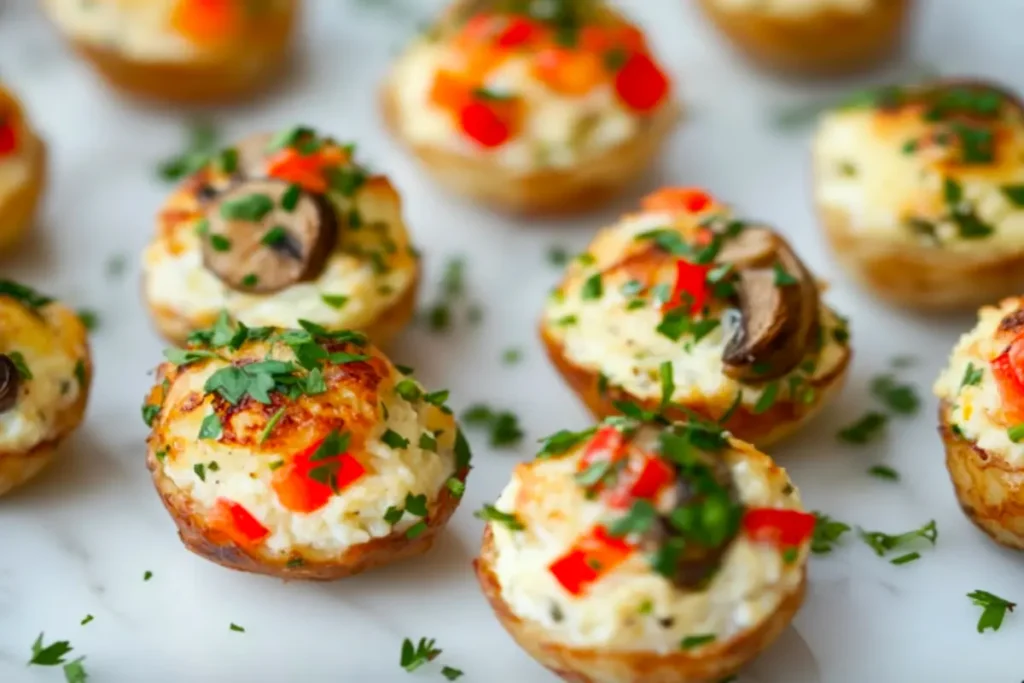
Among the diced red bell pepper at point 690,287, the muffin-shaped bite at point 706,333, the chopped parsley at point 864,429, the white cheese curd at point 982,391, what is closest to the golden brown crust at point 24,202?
the muffin-shaped bite at point 706,333

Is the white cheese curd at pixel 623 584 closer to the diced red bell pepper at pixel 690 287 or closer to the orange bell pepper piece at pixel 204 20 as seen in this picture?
the diced red bell pepper at pixel 690 287

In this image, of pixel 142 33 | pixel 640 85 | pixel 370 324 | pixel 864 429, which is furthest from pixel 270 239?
pixel 864 429

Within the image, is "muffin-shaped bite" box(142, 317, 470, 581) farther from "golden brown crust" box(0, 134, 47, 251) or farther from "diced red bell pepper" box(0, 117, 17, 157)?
"diced red bell pepper" box(0, 117, 17, 157)

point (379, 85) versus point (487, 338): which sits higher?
point (379, 85)

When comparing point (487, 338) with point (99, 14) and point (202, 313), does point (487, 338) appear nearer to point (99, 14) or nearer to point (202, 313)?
point (202, 313)

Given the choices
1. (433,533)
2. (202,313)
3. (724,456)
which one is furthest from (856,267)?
(202,313)
